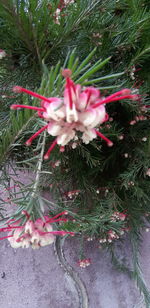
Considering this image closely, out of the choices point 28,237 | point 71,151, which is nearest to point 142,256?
point 71,151

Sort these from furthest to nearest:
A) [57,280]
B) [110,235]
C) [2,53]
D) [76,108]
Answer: [57,280]
[110,235]
[2,53]
[76,108]

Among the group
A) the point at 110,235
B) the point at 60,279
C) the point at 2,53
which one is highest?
the point at 2,53

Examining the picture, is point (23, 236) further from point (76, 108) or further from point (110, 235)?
point (110, 235)

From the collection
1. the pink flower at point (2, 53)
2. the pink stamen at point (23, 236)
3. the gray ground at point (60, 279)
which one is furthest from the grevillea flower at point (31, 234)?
the gray ground at point (60, 279)

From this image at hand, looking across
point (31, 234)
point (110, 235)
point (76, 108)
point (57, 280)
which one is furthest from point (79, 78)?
point (57, 280)

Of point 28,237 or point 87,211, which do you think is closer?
point 28,237

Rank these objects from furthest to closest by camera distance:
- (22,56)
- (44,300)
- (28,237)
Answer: (44,300) < (22,56) < (28,237)

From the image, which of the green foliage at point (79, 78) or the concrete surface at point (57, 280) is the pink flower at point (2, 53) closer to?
the green foliage at point (79, 78)

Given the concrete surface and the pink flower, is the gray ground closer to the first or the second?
the concrete surface

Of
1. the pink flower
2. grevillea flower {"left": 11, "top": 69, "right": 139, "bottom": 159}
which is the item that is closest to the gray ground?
the pink flower

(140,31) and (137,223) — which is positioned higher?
(140,31)

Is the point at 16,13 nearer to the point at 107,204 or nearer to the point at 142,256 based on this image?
the point at 107,204
